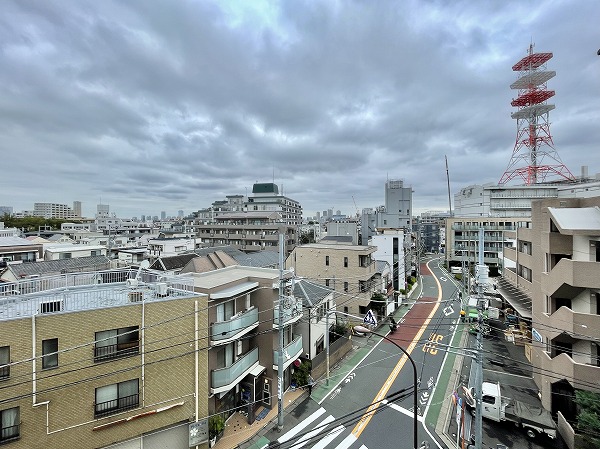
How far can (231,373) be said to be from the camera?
46.0 feet

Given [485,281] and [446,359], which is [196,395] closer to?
[485,281]

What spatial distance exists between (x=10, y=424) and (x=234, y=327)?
8375mm

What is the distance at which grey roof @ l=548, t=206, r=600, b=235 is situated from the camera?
46.3 ft

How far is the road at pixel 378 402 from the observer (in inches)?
552

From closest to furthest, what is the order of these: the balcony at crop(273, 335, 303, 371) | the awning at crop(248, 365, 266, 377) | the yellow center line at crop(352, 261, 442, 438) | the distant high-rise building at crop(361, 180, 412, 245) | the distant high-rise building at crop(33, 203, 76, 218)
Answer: the yellow center line at crop(352, 261, 442, 438)
the awning at crop(248, 365, 266, 377)
the balcony at crop(273, 335, 303, 371)
the distant high-rise building at crop(361, 180, 412, 245)
the distant high-rise building at crop(33, 203, 76, 218)

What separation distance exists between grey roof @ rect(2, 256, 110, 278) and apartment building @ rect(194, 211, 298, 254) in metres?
30.4

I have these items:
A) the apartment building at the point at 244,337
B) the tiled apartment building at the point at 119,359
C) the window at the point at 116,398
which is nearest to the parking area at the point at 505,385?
the apartment building at the point at 244,337

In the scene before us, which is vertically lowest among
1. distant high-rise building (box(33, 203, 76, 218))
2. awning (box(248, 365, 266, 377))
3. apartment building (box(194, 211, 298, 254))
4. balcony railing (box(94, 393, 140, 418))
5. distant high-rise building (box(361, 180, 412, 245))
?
awning (box(248, 365, 266, 377))

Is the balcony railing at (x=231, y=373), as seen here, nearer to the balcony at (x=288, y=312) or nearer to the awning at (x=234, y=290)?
the balcony at (x=288, y=312)

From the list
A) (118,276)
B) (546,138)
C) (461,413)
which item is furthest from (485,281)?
(546,138)

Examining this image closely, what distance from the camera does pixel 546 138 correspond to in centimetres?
5322

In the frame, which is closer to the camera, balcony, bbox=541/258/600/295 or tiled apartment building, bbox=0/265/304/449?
tiled apartment building, bbox=0/265/304/449

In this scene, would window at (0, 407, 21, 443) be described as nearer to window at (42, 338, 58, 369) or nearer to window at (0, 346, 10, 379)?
window at (0, 346, 10, 379)

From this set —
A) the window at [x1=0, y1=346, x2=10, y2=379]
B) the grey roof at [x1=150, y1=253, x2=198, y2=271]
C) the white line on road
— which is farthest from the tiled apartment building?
the grey roof at [x1=150, y1=253, x2=198, y2=271]
